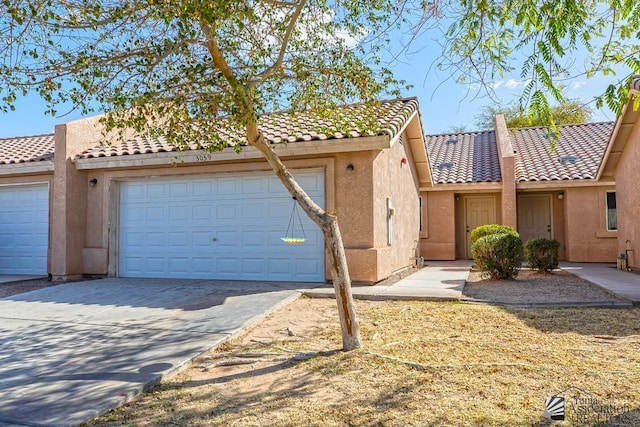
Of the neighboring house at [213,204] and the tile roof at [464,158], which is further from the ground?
the tile roof at [464,158]

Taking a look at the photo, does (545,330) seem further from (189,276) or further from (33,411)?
(189,276)

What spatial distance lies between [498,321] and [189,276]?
7.22 meters

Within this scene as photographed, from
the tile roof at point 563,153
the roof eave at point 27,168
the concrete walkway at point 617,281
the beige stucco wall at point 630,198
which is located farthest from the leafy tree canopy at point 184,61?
the tile roof at point 563,153

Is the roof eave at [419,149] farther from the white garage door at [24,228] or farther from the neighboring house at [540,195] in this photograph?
the white garage door at [24,228]

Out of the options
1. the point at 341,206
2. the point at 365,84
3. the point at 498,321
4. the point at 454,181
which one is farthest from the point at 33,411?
the point at 454,181

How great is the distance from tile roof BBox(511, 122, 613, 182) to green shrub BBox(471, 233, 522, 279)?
5447 mm

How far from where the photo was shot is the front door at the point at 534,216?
54.2ft

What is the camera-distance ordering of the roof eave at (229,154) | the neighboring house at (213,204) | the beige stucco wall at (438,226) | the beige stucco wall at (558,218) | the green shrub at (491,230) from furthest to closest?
the beige stucco wall at (438,226) → the beige stucco wall at (558,218) → the green shrub at (491,230) → the neighboring house at (213,204) → the roof eave at (229,154)

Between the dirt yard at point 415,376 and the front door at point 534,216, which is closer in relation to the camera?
the dirt yard at point 415,376

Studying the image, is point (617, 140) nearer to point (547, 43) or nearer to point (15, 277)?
point (547, 43)

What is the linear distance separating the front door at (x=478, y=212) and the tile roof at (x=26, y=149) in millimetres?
14248

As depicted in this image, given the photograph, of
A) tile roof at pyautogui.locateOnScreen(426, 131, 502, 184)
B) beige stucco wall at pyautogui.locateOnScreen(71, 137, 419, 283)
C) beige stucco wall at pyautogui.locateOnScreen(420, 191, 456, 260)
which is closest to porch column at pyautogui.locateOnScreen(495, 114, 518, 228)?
tile roof at pyautogui.locateOnScreen(426, 131, 502, 184)

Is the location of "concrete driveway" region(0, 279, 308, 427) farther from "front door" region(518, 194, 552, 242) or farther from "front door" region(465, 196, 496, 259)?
"front door" region(518, 194, 552, 242)

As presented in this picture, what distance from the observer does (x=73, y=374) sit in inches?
174
